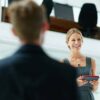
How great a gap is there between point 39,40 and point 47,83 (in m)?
0.16

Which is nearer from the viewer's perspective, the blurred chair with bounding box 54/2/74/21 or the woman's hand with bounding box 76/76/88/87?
the woman's hand with bounding box 76/76/88/87

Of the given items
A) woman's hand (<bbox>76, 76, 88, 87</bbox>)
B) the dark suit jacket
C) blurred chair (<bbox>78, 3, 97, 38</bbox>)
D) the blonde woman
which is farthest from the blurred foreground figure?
blurred chair (<bbox>78, 3, 97, 38</bbox>)

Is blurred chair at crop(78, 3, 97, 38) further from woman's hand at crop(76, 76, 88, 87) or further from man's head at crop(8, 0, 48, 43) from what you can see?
man's head at crop(8, 0, 48, 43)

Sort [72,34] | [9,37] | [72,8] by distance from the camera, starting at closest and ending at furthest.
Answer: [72,34] < [9,37] < [72,8]

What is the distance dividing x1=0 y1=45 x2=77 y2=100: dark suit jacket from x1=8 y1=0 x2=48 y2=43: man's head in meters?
0.04

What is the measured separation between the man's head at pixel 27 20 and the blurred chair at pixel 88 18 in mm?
4253

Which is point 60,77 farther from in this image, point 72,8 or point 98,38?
point 72,8

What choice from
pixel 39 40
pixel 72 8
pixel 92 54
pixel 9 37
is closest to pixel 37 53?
pixel 39 40

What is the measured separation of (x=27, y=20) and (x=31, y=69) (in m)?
0.18

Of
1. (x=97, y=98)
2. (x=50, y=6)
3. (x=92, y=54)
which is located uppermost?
(x=50, y=6)

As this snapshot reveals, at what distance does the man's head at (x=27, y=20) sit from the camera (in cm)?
134

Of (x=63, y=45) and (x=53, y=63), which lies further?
(x=63, y=45)

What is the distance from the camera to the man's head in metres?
1.34

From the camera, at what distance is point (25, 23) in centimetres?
134
